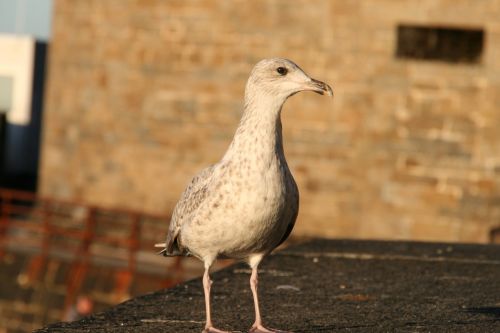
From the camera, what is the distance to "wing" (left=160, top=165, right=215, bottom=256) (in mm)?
5599

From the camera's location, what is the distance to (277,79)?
5.54 m

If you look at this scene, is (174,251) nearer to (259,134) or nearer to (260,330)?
(260,330)

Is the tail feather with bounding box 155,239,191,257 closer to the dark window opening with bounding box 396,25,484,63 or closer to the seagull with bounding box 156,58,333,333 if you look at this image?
the seagull with bounding box 156,58,333,333

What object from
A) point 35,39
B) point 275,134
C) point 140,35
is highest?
point 275,134

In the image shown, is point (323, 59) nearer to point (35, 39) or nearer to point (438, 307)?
point (438, 307)

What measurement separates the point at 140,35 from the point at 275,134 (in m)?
15.4

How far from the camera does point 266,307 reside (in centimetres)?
642

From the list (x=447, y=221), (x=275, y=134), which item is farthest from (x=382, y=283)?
(x=447, y=221)

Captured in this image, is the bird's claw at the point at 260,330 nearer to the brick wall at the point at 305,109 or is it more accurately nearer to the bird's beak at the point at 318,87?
the bird's beak at the point at 318,87

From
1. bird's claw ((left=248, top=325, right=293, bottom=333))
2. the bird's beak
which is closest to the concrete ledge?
bird's claw ((left=248, top=325, right=293, bottom=333))

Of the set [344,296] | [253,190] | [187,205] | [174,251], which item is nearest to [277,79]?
[253,190]

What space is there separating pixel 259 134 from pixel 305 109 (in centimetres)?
1402

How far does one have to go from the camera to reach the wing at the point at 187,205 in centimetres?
560

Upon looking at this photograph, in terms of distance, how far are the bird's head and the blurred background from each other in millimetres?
11515
